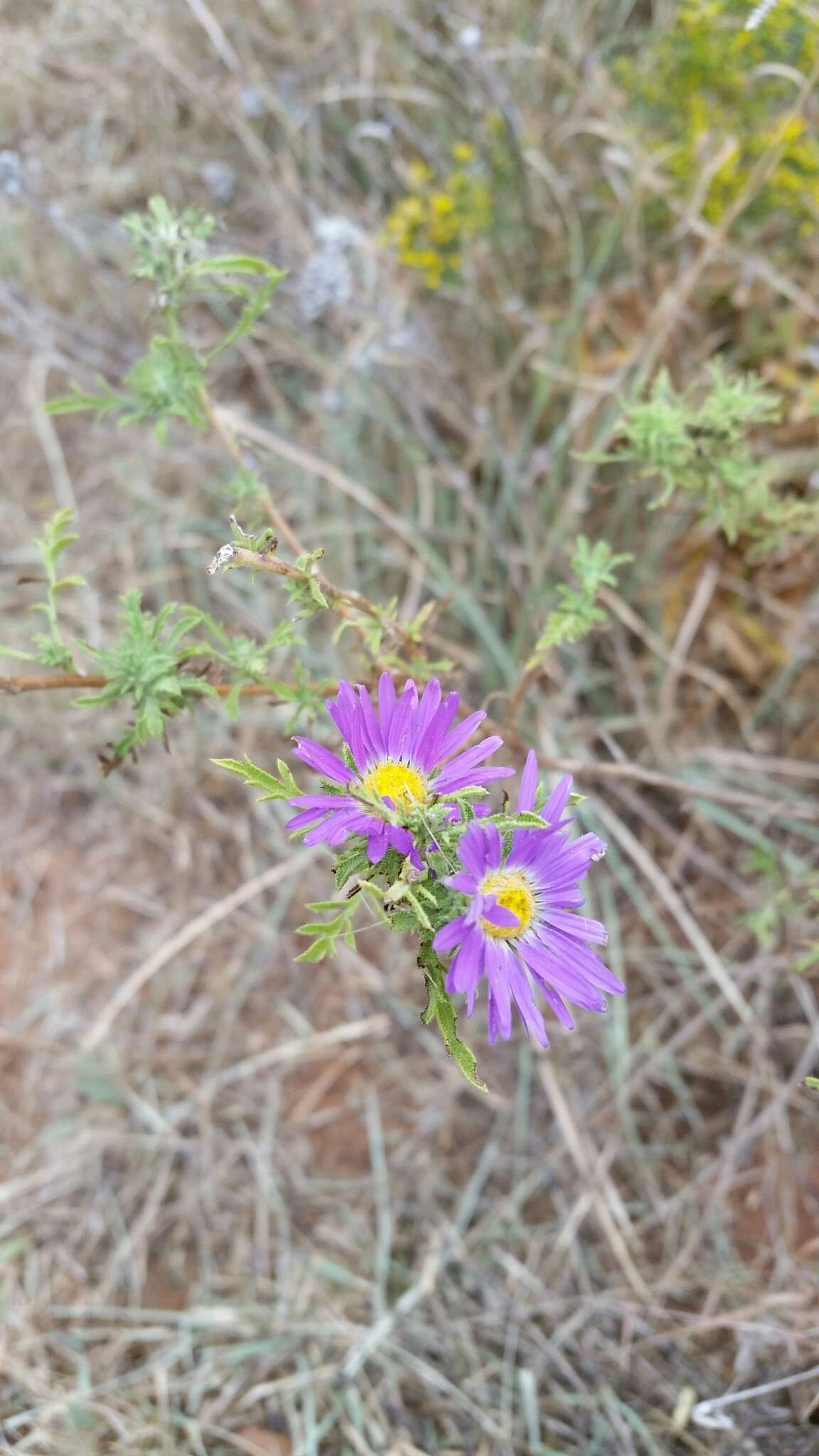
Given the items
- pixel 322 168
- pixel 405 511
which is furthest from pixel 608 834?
pixel 322 168

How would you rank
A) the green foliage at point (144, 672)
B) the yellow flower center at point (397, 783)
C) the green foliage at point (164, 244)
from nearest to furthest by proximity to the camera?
the yellow flower center at point (397, 783)
the green foliage at point (144, 672)
the green foliage at point (164, 244)

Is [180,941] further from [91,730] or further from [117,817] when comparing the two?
[91,730]

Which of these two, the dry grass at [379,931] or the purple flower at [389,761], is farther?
the dry grass at [379,931]

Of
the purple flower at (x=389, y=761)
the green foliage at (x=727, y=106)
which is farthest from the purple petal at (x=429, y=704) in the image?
the green foliage at (x=727, y=106)

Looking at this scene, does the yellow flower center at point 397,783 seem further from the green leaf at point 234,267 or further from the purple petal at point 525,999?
the green leaf at point 234,267

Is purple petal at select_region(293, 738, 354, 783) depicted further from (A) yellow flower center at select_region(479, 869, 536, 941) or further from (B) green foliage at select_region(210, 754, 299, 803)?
(A) yellow flower center at select_region(479, 869, 536, 941)

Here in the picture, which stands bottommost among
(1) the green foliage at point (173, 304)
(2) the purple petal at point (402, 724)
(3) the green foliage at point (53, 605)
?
(2) the purple petal at point (402, 724)

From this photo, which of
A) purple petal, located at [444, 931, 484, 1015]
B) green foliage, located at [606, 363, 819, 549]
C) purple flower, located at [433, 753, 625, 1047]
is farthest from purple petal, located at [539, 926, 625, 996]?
green foliage, located at [606, 363, 819, 549]
